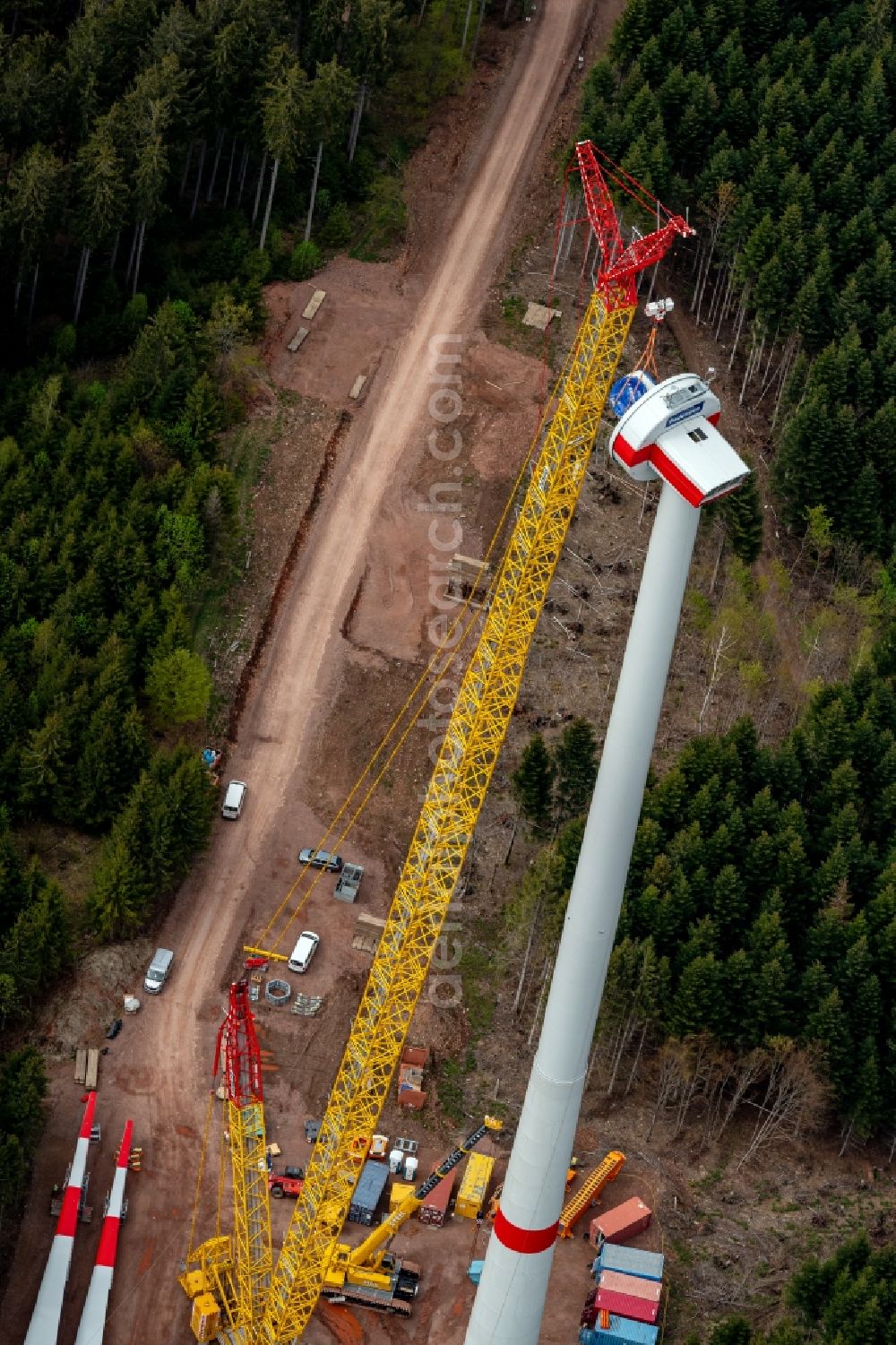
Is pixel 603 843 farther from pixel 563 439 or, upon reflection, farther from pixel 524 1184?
pixel 563 439

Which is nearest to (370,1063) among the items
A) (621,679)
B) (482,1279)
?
(482,1279)

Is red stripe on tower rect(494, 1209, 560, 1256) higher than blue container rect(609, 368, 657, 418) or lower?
lower

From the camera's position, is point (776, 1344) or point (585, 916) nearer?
point (585, 916)

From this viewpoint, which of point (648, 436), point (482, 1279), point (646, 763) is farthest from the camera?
point (482, 1279)

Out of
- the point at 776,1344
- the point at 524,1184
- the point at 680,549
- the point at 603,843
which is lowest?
the point at 776,1344

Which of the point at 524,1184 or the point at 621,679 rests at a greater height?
the point at 621,679

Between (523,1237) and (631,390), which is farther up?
(631,390)

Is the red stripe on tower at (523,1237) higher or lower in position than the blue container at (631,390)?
lower

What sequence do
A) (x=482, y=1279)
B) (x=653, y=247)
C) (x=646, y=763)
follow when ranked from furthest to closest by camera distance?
(x=653, y=247) < (x=482, y=1279) < (x=646, y=763)

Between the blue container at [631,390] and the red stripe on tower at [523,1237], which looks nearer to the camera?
the blue container at [631,390]

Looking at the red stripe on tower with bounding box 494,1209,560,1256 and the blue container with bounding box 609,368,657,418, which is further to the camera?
the red stripe on tower with bounding box 494,1209,560,1256

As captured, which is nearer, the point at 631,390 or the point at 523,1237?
the point at 631,390
